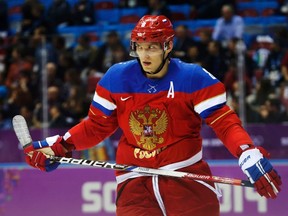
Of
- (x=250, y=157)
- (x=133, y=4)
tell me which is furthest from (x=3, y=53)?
(x=250, y=157)

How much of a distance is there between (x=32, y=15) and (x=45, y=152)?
6966 millimetres

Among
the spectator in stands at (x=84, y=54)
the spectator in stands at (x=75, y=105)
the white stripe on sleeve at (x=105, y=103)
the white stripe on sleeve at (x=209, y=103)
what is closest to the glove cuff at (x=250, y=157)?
the white stripe on sleeve at (x=209, y=103)

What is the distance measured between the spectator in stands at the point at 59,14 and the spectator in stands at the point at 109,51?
2.24 meters

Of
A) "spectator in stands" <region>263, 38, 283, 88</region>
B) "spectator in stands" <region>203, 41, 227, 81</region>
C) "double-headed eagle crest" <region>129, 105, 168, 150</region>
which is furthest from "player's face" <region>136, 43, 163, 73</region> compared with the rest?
"spectator in stands" <region>263, 38, 283, 88</region>

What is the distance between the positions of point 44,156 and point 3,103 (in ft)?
14.8

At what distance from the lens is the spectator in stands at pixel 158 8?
10.1 meters

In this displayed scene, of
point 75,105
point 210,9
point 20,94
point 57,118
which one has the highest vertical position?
point 210,9

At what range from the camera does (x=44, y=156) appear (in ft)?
13.5

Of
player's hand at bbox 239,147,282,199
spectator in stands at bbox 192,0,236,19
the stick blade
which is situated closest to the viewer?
player's hand at bbox 239,147,282,199

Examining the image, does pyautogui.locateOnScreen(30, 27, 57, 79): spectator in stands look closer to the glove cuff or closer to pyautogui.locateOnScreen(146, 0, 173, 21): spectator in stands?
pyautogui.locateOnScreen(146, 0, 173, 21): spectator in stands

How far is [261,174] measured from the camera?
3.54 meters

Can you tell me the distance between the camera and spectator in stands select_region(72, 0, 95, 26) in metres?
10.6

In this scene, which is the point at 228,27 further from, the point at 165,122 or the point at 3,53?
the point at 165,122

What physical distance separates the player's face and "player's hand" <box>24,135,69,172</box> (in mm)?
671
